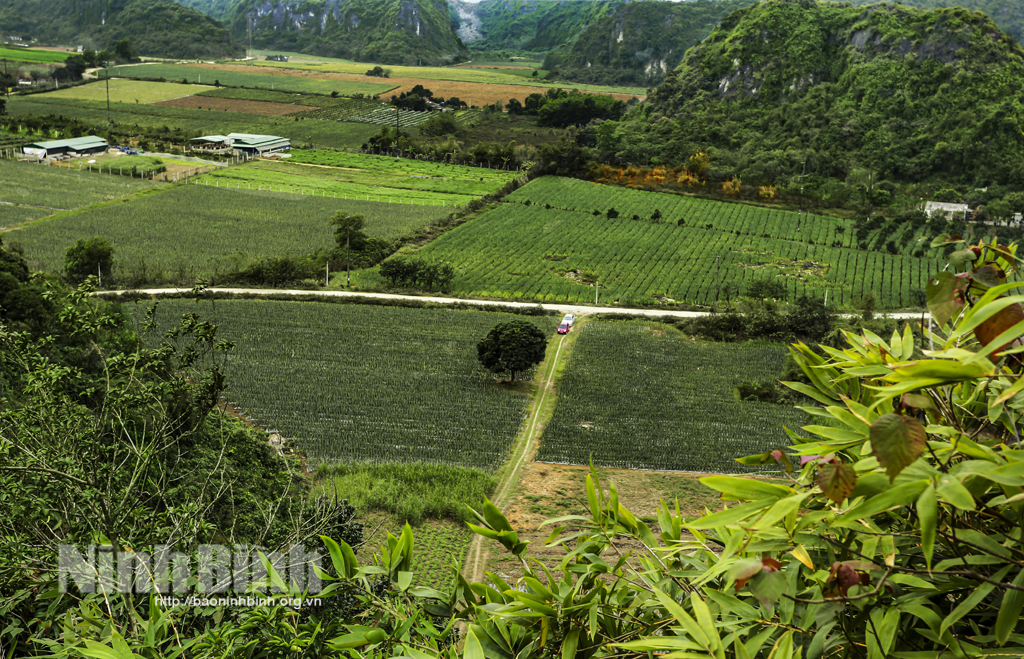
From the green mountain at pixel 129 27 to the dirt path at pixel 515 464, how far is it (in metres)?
147

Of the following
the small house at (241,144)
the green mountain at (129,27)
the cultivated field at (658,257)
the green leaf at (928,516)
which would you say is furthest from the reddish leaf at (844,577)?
the green mountain at (129,27)

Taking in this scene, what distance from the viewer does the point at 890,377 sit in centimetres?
238

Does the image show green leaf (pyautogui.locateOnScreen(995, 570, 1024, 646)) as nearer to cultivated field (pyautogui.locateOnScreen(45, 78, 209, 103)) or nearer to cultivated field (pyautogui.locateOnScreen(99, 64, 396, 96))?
cultivated field (pyautogui.locateOnScreen(45, 78, 209, 103))

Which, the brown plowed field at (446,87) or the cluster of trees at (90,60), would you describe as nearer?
the cluster of trees at (90,60)

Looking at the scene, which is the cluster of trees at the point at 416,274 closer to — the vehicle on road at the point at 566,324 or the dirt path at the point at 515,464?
the vehicle on road at the point at 566,324

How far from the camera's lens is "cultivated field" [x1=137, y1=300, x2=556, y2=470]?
91.8ft

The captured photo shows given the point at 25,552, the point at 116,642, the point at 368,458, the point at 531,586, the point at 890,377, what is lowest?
the point at 368,458

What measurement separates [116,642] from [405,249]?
5180cm

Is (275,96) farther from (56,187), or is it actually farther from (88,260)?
(88,260)

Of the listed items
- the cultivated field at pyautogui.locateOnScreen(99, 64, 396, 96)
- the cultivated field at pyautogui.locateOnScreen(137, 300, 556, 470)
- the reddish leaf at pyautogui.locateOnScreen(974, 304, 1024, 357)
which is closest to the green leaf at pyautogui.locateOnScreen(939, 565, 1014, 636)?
the reddish leaf at pyautogui.locateOnScreen(974, 304, 1024, 357)

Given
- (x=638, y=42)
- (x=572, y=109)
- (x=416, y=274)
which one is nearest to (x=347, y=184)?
(x=416, y=274)

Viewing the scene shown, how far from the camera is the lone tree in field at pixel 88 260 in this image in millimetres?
44125

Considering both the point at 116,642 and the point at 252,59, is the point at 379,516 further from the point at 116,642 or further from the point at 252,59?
the point at 252,59

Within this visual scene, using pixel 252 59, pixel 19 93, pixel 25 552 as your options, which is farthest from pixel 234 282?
pixel 252 59
